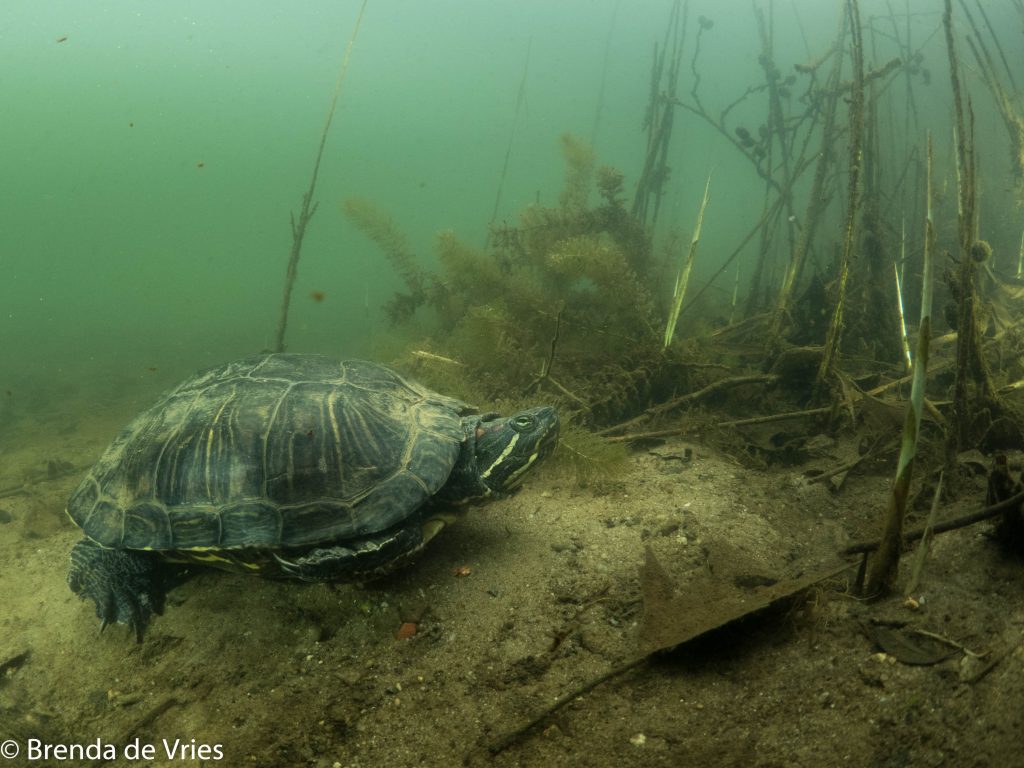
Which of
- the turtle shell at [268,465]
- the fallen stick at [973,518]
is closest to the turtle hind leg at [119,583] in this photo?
the turtle shell at [268,465]

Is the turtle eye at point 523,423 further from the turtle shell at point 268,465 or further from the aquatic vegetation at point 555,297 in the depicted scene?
the aquatic vegetation at point 555,297

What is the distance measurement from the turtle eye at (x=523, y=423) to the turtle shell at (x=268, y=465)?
36 centimetres

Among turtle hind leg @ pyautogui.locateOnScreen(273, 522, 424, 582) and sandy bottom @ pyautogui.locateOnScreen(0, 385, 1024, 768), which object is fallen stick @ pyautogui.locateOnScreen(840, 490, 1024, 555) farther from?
turtle hind leg @ pyautogui.locateOnScreen(273, 522, 424, 582)

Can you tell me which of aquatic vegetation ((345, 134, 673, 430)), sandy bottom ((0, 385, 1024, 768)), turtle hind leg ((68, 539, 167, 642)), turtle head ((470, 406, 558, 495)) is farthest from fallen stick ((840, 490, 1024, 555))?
turtle hind leg ((68, 539, 167, 642))

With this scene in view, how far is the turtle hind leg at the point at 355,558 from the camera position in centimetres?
285

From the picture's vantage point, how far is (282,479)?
3.05 meters

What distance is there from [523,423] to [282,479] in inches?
59.6

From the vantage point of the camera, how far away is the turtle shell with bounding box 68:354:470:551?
2.97 m

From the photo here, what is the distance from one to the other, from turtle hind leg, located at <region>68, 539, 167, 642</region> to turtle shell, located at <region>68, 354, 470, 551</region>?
0.24m

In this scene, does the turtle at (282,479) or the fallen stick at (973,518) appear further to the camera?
the turtle at (282,479)

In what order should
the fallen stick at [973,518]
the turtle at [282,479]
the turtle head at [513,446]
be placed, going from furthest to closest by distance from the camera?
the turtle head at [513,446]
the turtle at [282,479]
the fallen stick at [973,518]

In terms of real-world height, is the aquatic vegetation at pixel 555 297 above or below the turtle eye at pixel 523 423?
above

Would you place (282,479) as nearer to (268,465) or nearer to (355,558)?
(268,465)

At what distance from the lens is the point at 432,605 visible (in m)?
2.92
